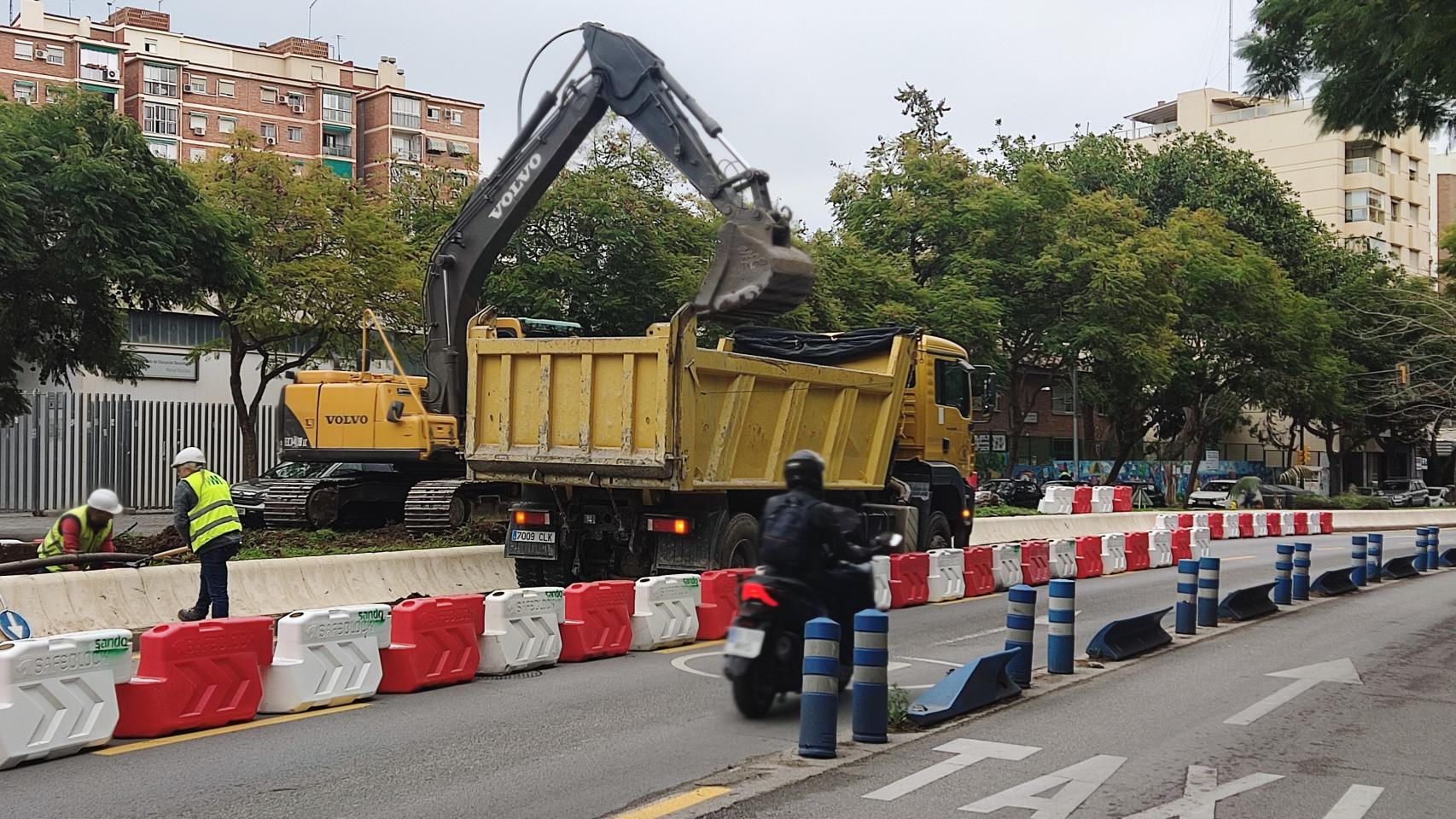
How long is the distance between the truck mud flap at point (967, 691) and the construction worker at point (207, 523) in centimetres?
570

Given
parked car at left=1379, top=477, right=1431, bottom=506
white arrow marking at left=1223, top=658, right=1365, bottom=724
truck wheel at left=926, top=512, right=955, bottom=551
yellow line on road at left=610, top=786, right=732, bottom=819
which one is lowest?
parked car at left=1379, top=477, right=1431, bottom=506

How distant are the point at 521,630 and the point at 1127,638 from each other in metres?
5.04

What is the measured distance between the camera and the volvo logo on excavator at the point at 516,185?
18.6m

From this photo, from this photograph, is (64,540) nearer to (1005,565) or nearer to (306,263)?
(1005,565)

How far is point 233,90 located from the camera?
84250 millimetres

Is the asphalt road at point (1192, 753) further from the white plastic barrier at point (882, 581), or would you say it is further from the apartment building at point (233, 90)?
the apartment building at point (233, 90)

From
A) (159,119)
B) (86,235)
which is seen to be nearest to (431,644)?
(86,235)

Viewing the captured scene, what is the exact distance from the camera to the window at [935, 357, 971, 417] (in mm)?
19734

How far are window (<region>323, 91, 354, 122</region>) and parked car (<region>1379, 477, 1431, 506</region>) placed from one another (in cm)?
6014

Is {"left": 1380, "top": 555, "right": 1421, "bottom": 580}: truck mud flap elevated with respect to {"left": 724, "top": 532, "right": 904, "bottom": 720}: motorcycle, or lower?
lower

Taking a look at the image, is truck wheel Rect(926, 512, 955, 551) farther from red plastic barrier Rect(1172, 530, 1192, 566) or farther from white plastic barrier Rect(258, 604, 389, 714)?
white plastic barrier Rect(258, 604, 389, 714)

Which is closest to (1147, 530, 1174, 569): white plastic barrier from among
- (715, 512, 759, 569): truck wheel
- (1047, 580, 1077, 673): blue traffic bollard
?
(715, 512, 759, 569): truck wheel

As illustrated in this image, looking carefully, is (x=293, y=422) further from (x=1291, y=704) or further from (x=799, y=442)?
(x=1291, y=704)

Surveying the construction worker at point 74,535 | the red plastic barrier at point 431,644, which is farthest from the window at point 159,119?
the red plastic barrier at point 431,644
